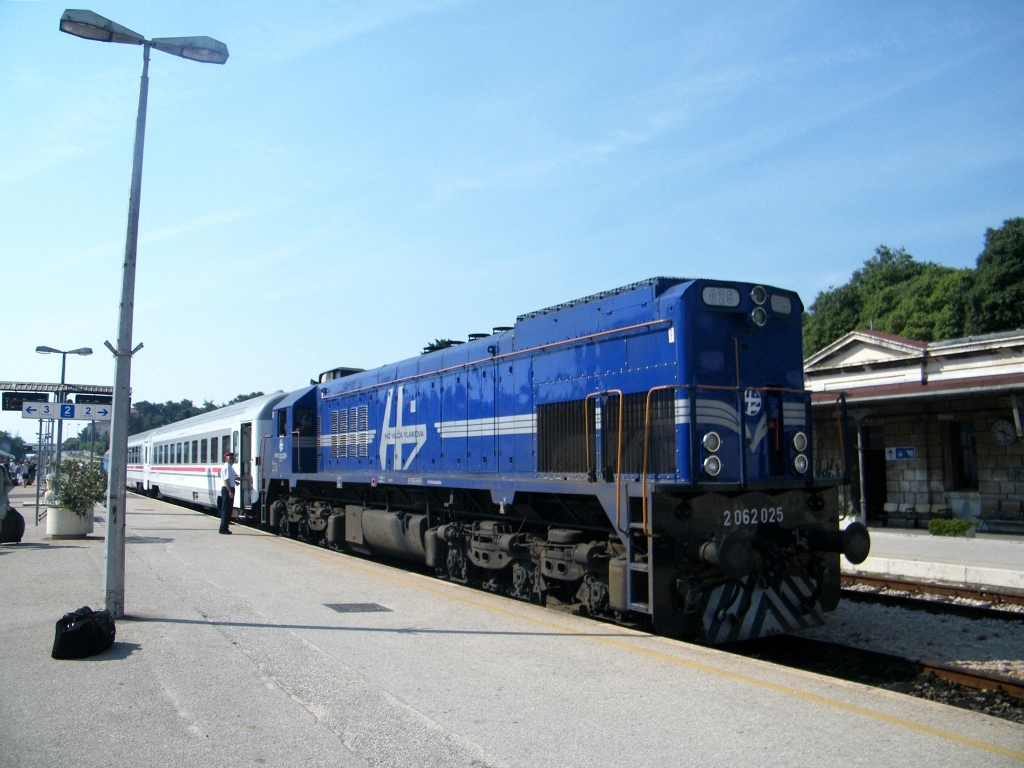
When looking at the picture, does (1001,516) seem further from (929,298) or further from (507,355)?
(929,298)

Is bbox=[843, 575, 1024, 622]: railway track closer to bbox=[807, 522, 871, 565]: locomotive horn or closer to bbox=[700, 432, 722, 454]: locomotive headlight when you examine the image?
bbox=[807, 522, 871, 565]: locomotive horn

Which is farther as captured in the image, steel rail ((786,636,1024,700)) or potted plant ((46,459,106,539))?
potted plant ((46,459,106,539))

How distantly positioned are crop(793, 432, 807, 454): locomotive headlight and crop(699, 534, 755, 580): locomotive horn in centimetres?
170

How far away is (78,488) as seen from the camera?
1633 centimetres

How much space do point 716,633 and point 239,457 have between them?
16770mm

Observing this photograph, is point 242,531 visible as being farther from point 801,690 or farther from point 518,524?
point 801,690

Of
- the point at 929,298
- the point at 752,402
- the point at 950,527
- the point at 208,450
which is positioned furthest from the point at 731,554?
the point at 929,298

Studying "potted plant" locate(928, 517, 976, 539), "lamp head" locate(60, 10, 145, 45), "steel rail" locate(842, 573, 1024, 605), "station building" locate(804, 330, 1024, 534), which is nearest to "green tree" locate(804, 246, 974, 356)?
"station building" locate(804, 330, 1024, 534)

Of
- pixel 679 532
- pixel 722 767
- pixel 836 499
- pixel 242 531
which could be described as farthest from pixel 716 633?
pixel 242 531

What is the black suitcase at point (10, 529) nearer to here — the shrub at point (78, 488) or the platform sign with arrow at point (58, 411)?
the shrub at point (78, 488)

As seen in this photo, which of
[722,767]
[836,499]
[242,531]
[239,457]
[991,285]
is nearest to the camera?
[722,767]

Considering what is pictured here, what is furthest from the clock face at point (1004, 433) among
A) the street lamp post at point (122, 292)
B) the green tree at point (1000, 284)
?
the green tree at point (1000, 284)

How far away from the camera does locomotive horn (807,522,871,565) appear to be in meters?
7.81

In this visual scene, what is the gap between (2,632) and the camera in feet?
24.4
